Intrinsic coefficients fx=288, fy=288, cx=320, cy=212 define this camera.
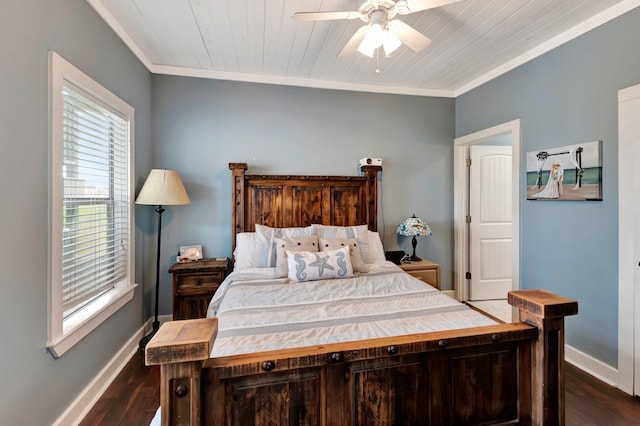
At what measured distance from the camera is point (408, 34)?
73.2 inches

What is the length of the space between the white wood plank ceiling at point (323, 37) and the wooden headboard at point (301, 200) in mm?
1047

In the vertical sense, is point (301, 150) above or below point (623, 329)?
above

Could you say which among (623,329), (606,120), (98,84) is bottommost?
(623,329)

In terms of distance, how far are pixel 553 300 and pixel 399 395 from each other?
710mm

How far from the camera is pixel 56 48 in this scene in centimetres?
160

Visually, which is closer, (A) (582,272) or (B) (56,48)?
(B) (56,48)

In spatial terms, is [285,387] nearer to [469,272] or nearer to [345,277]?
[345,277]

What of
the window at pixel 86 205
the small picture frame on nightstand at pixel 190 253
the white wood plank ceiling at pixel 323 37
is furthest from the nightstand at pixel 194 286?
the white wood plank ceiling at pixel 323 37

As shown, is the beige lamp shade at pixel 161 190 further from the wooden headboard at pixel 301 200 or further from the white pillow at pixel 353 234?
the white pillow at pixel 353 234

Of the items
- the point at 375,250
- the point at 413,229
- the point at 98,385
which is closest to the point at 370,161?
the point at 413,229

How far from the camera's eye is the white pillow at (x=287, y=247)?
2439 mm

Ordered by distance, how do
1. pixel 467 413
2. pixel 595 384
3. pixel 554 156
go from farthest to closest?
1. pixel 554 156
2. pixel 595 384
3. pixel 467 413

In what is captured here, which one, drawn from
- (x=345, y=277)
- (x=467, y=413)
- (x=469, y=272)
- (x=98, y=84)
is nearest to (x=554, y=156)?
(x=469, y=272)

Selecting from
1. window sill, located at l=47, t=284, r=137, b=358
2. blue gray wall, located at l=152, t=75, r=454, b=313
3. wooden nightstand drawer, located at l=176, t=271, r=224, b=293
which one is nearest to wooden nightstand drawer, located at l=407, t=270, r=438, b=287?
blue gray wall, located at l=152, t=75, r=454, b=313
